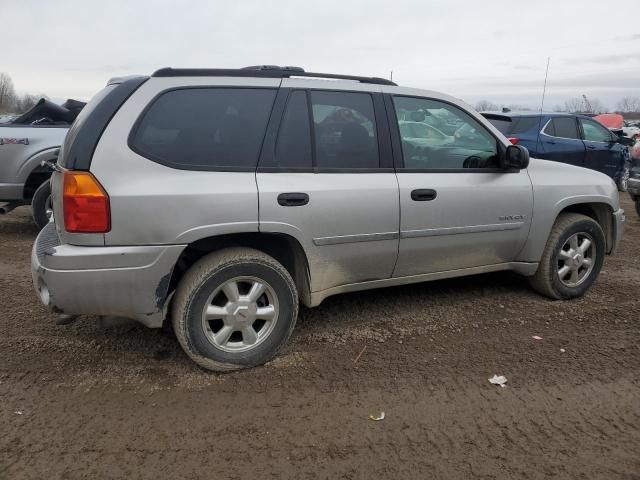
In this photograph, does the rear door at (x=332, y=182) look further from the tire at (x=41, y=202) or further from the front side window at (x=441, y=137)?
the tire at (x=41, y=202)

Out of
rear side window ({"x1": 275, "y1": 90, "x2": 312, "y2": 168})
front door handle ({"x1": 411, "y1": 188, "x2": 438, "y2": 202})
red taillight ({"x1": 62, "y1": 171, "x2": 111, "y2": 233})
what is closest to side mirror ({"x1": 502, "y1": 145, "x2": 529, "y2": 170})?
front door handle ({"x1": 411, "y1": 188, "x2": 438, "y2": 202})

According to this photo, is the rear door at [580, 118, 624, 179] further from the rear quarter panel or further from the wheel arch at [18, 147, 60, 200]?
the wheel arch at [18, 147, 60, 200]

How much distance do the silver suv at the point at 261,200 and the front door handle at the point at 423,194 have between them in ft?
0.04

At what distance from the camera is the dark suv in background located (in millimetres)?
9477

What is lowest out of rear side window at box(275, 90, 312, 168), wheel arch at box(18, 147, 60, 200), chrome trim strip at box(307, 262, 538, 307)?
chrome trim strip at box(307, 262, 538, 307)

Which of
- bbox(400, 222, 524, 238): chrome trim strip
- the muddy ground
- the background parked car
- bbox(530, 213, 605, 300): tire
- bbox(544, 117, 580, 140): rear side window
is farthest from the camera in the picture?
bbox(544, 117, 580, 140): rear side window

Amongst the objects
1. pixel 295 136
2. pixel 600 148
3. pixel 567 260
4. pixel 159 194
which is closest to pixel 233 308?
pixel 159 194

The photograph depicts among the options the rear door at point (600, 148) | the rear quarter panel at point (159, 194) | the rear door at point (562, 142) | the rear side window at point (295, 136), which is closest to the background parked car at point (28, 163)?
the rear quarter panel at point (159, 194)

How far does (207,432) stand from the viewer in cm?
273

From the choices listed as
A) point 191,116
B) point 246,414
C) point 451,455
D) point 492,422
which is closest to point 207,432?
point 246,414

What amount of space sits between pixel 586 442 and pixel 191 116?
2.79 meters

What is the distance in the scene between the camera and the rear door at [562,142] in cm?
955

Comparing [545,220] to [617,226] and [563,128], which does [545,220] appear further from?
[563,128]

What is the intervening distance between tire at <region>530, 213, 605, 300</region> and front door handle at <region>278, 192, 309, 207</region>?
2.34 meters
